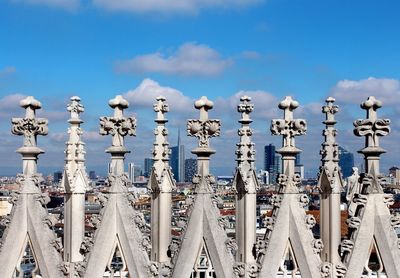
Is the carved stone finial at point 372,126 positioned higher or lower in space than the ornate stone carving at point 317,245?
higher

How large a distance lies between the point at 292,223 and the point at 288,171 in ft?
2.69

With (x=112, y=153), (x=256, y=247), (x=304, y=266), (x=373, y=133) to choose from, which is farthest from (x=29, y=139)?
(x=373, y=133)

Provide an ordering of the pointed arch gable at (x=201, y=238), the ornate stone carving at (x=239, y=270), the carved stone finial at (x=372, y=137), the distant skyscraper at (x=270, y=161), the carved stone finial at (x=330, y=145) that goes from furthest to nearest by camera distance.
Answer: the distant skyscraper at (x=270, y=161), the carved stone finial at (x=330, y=145), the pointed arch gable at (x=201, y=238), the ornate stone carving at (x=239, y=270), the carved stone finial at (x=372, y=137)

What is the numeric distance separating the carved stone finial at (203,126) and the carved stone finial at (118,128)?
1.02m

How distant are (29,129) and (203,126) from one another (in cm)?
296

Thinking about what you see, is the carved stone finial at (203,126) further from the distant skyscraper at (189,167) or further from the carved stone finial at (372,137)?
the carved stone finial at (372,137)

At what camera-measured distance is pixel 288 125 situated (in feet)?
28.7

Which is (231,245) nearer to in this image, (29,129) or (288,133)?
(288,133)

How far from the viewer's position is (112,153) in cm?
912

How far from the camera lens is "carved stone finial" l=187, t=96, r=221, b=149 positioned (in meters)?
8.92

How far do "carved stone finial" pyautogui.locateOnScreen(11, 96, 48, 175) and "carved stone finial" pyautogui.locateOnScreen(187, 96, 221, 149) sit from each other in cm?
255

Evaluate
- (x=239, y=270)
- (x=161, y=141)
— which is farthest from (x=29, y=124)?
(x=239, y=270)

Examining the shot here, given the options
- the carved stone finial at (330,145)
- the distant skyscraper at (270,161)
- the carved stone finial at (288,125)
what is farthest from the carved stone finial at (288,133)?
the distant skyscraper at (270,161)

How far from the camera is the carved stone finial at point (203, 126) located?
351 inches
